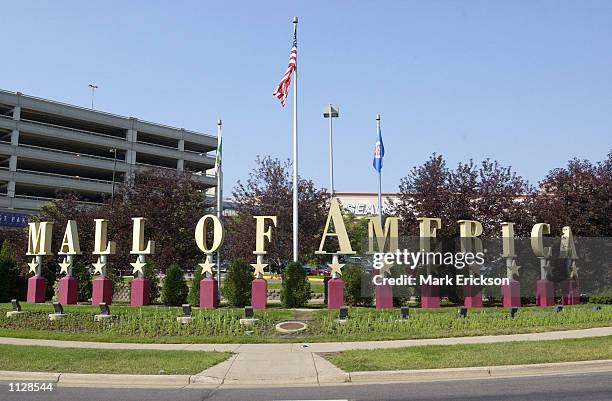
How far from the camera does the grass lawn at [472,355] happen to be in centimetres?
1057

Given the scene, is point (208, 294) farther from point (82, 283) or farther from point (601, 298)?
point (601, 298)

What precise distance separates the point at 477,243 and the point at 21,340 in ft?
54.5

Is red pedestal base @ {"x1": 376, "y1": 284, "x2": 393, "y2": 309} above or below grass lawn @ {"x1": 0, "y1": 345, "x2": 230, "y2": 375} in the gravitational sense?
above

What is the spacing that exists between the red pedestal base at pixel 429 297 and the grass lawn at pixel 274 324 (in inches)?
75.8

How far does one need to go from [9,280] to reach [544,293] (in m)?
22.0

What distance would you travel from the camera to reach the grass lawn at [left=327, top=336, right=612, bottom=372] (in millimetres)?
10570

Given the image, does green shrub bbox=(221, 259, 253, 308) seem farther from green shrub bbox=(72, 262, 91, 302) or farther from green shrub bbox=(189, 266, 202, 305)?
green shrub bbox=(72, 262, 91, 302)

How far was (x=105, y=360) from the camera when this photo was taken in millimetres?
11250

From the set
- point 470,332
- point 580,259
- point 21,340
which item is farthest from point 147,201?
point 580,259

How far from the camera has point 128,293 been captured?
28.2 metres

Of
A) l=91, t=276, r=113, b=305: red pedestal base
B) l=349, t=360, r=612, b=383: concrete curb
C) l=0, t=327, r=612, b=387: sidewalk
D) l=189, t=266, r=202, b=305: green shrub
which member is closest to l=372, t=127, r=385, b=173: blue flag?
l=189, t=266, r=202, b=305: green shrub

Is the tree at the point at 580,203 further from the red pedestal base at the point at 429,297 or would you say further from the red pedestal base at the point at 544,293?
the red pedestal base at the point at 429,297

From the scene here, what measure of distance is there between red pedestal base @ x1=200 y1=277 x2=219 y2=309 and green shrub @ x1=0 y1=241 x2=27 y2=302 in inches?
362

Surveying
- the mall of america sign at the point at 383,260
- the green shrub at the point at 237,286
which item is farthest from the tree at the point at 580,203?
the green shrub at the point at 237,286
